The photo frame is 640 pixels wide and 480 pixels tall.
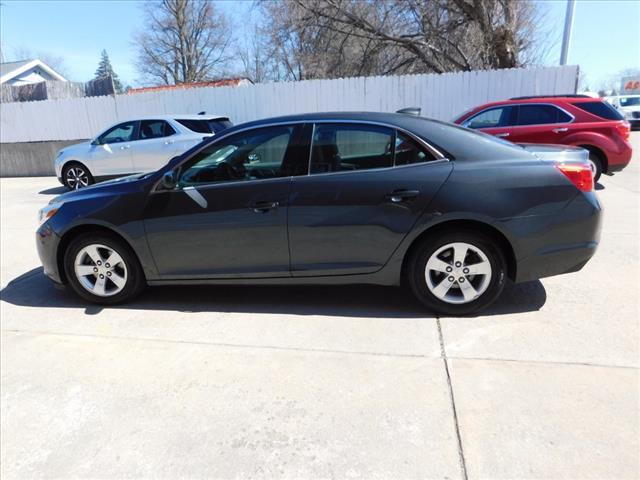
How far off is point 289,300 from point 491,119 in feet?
20.2

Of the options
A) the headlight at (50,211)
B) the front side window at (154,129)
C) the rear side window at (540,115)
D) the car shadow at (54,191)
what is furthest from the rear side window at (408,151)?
the car shadow at (54,191)

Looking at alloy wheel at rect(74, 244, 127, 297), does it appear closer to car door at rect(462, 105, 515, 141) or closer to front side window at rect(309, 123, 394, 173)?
front side window at rect(309, 123, 394, 173)

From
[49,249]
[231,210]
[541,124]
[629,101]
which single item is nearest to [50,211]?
[49,249]

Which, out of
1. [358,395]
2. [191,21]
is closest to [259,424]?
[358,395]

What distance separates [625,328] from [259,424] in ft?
8.75

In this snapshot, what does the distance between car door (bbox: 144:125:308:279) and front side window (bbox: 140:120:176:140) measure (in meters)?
6.60

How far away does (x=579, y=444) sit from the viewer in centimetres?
215

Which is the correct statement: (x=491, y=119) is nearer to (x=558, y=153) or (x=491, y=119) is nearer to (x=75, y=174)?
(x=558, y=153)

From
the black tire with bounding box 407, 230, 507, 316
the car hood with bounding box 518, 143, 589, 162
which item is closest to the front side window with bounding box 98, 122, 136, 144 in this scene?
the black tire with bounding box 407, 230, 507, 316

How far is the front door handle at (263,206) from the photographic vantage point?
11.3 feet

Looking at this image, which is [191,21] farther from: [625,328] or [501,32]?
[625,328]

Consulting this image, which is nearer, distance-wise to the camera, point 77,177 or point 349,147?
point 349,147

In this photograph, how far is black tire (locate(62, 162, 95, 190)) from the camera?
33.8 feet

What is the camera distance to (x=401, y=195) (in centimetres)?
329
